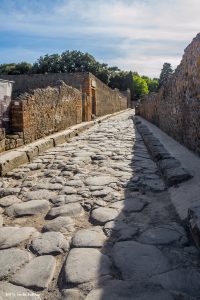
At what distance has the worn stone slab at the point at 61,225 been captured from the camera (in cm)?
281

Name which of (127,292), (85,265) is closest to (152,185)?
(85,265)

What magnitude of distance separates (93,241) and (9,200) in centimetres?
144

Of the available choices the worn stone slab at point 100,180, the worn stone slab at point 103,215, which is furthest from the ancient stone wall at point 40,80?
the worn stone slab at point 103,215

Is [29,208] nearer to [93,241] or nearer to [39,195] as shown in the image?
[39,195]

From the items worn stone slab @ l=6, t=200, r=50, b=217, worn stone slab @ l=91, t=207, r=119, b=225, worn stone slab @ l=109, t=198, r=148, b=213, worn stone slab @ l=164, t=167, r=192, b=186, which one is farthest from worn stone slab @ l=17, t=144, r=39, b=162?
worn stone slab @ l=91, t=207, r=119, b=225

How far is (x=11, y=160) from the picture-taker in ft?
17.3

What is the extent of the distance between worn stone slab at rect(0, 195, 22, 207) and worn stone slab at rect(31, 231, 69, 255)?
972 millimetres

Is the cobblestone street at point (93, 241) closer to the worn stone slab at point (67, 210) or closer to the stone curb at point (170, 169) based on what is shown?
the worn stone slab at point (67, 210)

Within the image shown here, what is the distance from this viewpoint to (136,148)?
7.51 meters

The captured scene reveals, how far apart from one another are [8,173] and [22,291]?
324cm

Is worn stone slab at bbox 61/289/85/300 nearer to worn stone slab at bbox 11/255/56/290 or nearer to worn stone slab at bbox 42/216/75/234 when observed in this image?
worn stone slab at bbox 11/255/56/290

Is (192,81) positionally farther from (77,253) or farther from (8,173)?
(77,253)

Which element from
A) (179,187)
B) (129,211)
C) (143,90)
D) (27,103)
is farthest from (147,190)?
(143,90)

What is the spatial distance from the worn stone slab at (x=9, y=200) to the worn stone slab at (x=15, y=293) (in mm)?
1637
